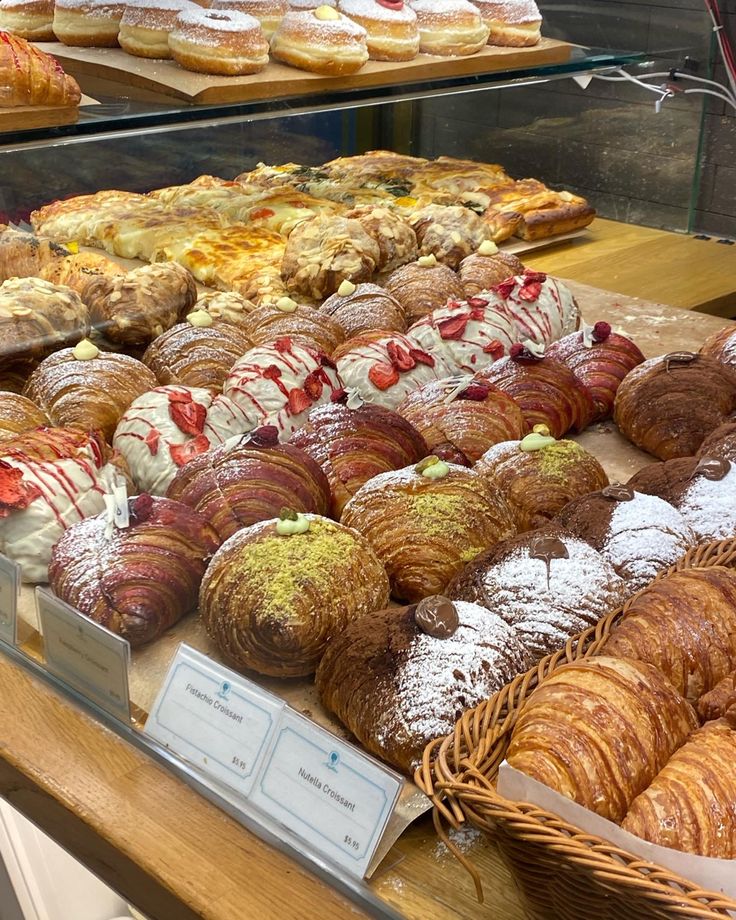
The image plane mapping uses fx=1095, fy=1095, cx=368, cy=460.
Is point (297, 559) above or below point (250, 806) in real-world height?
above

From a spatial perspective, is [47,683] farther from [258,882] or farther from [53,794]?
[258,882]

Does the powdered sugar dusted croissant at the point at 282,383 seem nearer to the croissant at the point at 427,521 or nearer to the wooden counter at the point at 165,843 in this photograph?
the croissant at the point at 427,521

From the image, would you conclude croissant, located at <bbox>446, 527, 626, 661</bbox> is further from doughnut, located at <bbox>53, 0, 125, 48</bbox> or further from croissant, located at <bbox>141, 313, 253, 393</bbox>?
doughnut, located at <bbox>53, 0, 125, 48</bbox>

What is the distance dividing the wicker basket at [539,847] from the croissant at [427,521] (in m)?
0.38

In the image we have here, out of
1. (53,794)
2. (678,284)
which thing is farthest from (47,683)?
(678,284)

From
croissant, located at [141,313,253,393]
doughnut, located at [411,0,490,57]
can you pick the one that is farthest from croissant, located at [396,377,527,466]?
doughnut, located at [411,0,490,57]

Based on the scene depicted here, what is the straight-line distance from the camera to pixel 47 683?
1.48 meters

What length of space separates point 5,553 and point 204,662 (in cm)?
53

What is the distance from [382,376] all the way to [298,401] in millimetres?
220

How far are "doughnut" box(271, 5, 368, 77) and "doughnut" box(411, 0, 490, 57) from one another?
264mm

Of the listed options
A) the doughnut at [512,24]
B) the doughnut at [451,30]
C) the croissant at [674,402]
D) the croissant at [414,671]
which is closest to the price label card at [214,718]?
the croissant at [414,671]

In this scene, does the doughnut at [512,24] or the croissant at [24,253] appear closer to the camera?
the croissant at [24,253]

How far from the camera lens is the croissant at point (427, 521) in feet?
5.07

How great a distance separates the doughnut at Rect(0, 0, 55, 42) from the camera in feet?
7.81
